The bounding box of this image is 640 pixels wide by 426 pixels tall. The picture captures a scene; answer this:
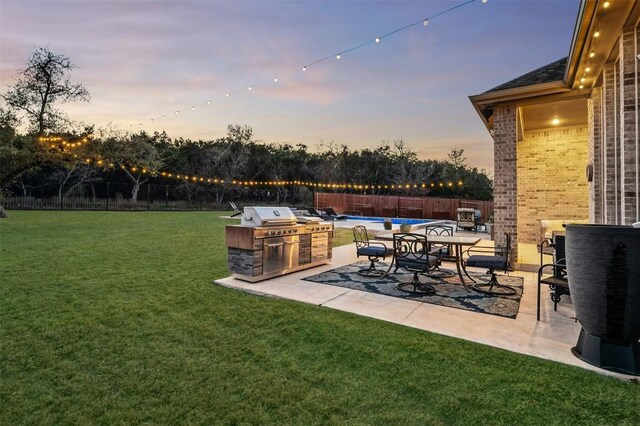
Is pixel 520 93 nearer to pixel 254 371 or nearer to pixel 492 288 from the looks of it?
pixel 492 288

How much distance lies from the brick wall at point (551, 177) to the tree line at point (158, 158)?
11.7m

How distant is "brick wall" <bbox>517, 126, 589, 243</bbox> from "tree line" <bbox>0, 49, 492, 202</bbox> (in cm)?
1173

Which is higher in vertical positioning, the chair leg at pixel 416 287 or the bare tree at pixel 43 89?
the bare tree at pixel 43 89

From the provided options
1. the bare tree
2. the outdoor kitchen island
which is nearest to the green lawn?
the outdoor kitchen island

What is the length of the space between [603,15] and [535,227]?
227 inches

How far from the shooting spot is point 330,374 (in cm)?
233

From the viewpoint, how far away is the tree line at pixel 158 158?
14453mm

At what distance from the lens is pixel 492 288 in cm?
456

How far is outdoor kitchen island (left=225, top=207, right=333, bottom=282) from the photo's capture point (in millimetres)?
4727

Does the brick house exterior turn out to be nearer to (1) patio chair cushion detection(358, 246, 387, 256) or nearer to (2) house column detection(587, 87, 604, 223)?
(2) house column detection(587, 87, 604, 223)

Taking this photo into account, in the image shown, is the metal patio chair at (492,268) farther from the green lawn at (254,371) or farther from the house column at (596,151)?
the house column at (596,151)

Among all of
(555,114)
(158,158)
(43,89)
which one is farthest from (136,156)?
(555,114)

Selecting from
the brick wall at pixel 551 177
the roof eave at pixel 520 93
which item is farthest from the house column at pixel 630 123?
the brick wall at pixel 551 177

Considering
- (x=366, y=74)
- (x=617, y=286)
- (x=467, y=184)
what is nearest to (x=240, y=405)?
(x=617, y=286)
